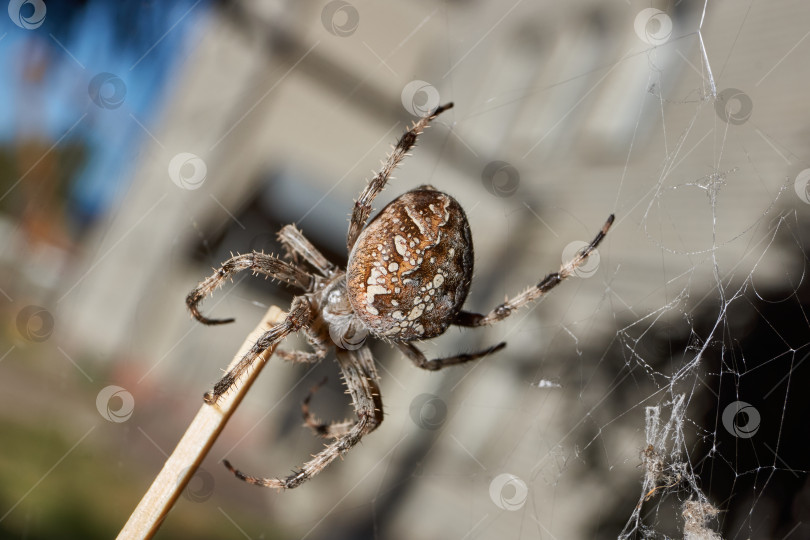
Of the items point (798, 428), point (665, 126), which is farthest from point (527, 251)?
point (798, 428)

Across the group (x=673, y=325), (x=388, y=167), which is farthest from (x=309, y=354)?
(x=673, y=325)

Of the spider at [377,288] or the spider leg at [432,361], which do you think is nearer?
the spider at [377,288]

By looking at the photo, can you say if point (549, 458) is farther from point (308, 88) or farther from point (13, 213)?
point (13, 213)

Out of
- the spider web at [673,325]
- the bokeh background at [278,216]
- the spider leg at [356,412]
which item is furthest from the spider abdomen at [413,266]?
the bokeh background at [278,216]

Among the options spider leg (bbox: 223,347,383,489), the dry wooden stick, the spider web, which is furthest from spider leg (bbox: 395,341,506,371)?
the dry wooden stick

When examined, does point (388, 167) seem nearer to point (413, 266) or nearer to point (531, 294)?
point (413, 266)

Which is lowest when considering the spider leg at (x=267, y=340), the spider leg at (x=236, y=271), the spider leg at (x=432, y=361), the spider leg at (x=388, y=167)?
the spider leg at (x=432, y=361)

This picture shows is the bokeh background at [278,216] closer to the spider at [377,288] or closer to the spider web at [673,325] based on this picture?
the spider web at [673,325]
